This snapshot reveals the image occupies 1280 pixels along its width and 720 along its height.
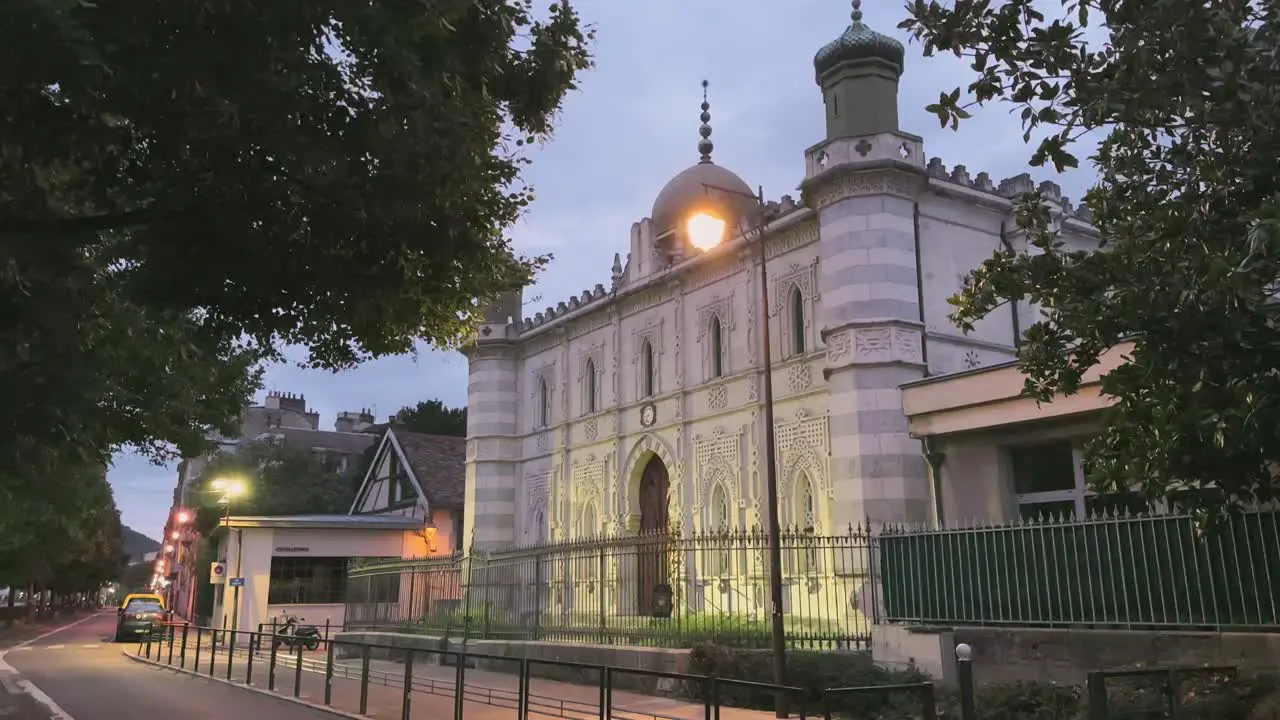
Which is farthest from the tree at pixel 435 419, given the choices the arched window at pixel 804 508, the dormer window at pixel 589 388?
the arched window at pixel 804 508

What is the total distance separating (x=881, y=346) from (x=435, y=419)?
1991 inches

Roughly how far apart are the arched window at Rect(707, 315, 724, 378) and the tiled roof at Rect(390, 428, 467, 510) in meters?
16.3

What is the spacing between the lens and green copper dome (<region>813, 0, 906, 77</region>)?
2100 cm

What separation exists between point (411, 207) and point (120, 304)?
659cm

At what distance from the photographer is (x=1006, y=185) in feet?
73.3

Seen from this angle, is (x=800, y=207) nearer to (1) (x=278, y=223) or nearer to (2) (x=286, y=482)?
(1) (x=278, y=223)

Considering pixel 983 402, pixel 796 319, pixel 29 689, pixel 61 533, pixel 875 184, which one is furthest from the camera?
pixel 61 533

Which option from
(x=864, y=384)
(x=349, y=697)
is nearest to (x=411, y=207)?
(x=349, y=697)

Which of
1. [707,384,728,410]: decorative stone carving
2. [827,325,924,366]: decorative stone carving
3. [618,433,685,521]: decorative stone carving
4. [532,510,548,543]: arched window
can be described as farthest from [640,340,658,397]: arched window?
[827,325,924,366]: decorative stone carving

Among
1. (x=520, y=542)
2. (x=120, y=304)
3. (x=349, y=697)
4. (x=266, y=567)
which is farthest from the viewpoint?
(x=266, y=567)

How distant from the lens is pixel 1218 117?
7.67 m

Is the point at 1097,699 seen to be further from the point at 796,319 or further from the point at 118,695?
the point at 118,695

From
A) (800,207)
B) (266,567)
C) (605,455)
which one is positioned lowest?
(266,567)

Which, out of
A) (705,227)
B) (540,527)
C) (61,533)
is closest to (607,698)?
(705,227)
